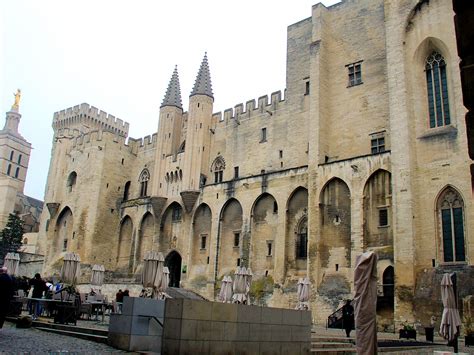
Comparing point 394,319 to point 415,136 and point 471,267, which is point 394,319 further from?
point 415,136

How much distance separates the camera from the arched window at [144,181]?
144 ft

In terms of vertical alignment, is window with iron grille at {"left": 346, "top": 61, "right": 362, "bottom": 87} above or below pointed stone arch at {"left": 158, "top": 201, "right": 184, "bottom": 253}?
above

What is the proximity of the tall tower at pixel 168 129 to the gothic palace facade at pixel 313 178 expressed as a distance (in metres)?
0.12

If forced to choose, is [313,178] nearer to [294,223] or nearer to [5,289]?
[294,223]

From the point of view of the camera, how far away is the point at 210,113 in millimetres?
39094

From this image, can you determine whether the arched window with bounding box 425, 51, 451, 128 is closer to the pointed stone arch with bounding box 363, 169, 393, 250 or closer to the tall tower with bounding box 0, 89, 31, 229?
the pointed stone arch with bounding box 363, 169, 393, 250

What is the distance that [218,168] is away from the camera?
38.2m

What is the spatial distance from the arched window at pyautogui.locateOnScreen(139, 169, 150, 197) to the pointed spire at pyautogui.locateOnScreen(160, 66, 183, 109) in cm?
642

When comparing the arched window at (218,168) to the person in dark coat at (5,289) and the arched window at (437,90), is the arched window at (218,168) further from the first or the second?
the person in dark coat at (5,289)

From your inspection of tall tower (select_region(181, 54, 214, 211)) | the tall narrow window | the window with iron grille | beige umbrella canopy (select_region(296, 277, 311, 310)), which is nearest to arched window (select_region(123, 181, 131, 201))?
tall tower (select_region(181, 54, 214, 211))

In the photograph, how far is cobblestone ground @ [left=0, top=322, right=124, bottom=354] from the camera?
31.9 feet

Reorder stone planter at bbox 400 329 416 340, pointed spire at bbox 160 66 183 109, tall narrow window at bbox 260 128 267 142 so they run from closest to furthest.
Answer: stone planter at bbox 400 329 416 340
tall narrow window at bbox 260 128 267 142
pointed spire at bbox 160 66 183 109

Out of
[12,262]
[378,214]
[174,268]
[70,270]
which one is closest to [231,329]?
[70,270]

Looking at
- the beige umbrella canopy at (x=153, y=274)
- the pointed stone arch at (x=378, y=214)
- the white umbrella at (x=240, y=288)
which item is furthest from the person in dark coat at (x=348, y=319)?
the beige umbrella canopy at (x=153, y=274)
